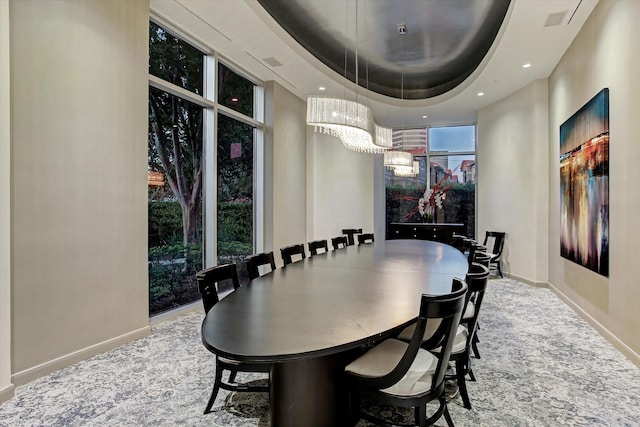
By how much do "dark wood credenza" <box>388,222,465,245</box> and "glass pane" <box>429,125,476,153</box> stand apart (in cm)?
199

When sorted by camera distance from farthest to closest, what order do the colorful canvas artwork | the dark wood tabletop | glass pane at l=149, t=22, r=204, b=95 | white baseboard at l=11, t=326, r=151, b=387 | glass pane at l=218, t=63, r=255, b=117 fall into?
glass pane at l=218, t=63, r=255, b=117
glass pane at l=149, t=22, r=204, b=95
the colorful canvas artwork
white baseboard at l=11, t=326, r=151, b=387
the dark wood tabletop

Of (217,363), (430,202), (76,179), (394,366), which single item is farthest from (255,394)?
(430,202)

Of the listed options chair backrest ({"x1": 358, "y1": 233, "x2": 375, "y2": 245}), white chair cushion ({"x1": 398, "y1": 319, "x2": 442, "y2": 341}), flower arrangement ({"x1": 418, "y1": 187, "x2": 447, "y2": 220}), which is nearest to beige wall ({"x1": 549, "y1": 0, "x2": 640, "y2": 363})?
white chair cushion ({"x1": 398, "y1": 319, "x2": 442, "y2": 341})

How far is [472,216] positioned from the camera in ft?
28.9

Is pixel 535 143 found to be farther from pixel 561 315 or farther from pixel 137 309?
pixel 137 309

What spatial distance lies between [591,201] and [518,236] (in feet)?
9.28

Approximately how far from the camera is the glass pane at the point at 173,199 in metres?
4.15

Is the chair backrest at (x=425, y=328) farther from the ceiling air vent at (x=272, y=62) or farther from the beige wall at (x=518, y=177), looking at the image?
the beige wall at (x=518, y=177)

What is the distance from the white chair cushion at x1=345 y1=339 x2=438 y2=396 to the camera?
1702 millimetres

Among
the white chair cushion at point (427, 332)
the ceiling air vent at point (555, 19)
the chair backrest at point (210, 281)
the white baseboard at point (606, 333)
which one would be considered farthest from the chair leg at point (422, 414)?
the ceiling air vent at point (555, 19)

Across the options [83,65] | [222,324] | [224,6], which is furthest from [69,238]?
[224,6]

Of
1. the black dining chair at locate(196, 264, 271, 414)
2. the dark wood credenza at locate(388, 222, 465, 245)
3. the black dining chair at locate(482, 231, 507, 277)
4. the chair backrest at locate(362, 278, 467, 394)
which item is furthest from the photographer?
the dark wood credenza at locate(388, 222, 465, 245)

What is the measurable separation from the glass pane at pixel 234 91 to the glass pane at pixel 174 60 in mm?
400

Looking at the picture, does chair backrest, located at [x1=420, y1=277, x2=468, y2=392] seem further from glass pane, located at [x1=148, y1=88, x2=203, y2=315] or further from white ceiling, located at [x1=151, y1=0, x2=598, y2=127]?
white ceiling, located at [x1=151, y1=0, x2=598, y2=127]
